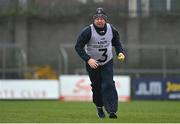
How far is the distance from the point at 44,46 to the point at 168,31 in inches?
273

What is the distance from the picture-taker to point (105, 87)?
13.8m

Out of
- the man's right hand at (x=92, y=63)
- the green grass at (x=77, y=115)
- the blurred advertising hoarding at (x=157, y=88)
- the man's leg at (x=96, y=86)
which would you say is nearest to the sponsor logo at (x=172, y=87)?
the blurred advertising hoarding at (x=157, y=88)

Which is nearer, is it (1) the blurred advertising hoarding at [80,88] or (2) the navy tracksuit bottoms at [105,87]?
(2) the navy tracksuit bottoms at [105,87]

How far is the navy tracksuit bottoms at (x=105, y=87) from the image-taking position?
1373cm

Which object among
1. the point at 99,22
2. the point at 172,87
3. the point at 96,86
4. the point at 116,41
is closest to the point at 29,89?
the point at 172,87

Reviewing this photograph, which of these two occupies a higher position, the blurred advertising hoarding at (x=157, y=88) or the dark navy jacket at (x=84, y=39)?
the dark navy jacket at (x=84, y=39)

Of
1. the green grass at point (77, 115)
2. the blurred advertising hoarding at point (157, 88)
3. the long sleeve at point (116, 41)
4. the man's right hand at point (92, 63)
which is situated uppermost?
the long sleeve at point (116, 41)

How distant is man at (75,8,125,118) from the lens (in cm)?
1370

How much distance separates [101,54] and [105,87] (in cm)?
68

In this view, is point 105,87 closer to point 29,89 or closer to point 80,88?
point 80,88

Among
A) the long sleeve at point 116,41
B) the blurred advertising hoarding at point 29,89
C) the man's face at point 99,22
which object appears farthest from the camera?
the blurred advertising hoarding at point 29,89

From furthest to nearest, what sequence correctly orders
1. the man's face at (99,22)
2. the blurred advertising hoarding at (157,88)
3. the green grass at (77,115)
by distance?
1. the blurred advertising hoarding at (157,88)
2. the man's face at (99,22)
3. the green grass at (77,115)

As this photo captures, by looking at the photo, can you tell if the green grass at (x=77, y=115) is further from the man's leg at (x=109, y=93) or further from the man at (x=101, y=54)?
the man at (x=101, y=54)

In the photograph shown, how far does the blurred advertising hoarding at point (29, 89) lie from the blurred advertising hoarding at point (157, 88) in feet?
12.0
